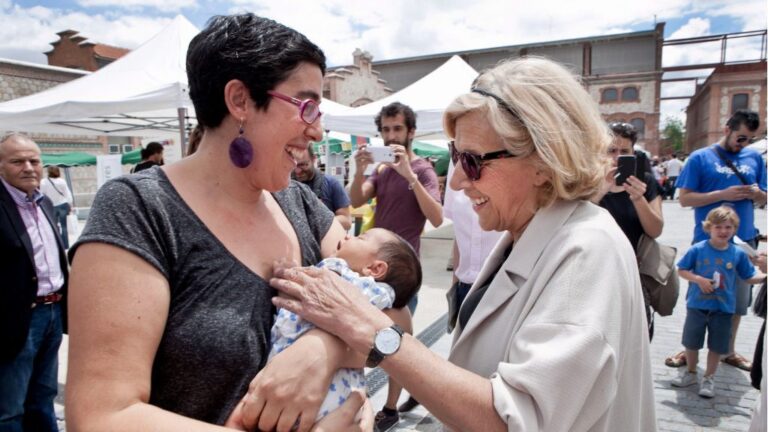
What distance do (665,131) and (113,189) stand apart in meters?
85.0

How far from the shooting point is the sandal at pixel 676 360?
4582mm

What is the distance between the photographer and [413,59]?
5244 cm

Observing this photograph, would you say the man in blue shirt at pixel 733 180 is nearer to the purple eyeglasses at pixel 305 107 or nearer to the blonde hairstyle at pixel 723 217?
the blonde hairstyle at pixel 723 217

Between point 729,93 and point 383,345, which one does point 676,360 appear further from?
point 729,93

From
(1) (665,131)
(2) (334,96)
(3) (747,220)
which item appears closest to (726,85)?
(1) (665,131)

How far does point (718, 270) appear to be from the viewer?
13.6 feet

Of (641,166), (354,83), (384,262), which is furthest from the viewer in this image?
(354,83)

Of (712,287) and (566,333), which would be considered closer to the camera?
(566,333)

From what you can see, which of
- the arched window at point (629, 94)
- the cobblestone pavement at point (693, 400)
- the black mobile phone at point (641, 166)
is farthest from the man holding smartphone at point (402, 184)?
the arched window at point (629, 94)

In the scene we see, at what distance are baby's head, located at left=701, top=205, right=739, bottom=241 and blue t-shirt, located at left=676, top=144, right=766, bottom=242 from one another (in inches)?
20.2

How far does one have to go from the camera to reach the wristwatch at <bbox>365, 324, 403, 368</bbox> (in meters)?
1.26

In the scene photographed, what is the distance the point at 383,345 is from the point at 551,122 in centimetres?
79

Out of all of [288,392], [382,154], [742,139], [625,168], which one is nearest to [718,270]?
[742,139]

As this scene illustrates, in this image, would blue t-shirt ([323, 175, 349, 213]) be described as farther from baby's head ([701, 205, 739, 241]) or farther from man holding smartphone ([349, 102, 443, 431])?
baby's head ([701, 205, 739, 241])
